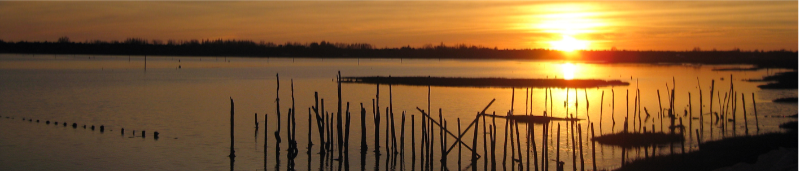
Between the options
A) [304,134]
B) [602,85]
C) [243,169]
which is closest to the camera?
[243,169]

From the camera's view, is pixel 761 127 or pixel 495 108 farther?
pixel 495 108

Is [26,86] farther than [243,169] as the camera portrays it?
Yes

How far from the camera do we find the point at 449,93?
1861 inches

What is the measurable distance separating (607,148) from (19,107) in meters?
28.2

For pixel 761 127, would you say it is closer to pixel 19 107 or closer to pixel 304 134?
pixel 304 134

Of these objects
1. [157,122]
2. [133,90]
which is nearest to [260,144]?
[157,122]

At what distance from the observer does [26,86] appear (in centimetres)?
5175

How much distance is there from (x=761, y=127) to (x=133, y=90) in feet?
130

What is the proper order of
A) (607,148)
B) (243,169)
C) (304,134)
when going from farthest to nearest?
(304,134) → (607,148) → (243,169)

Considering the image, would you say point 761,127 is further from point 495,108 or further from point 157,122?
point 157,122

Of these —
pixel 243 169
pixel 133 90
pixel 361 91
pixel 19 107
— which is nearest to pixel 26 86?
pixel 133 90

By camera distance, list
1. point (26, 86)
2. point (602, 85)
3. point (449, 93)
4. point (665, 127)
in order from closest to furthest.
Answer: point (665, 127) < point (449, 93) < point (26, 86) < point (602, 85)

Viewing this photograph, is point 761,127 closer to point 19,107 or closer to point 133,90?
point 19,107

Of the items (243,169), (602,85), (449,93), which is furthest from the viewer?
(602,85)
